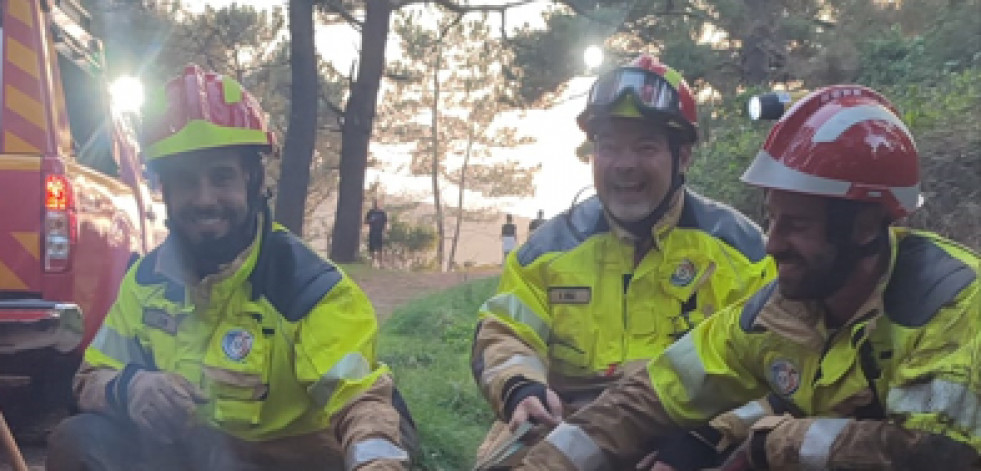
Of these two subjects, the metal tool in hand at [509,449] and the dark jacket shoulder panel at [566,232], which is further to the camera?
the dark jacket shoulder panel at [566,232]

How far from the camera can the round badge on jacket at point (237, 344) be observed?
11.6 feet

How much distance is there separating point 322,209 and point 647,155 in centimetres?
5871

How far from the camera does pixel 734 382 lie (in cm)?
305

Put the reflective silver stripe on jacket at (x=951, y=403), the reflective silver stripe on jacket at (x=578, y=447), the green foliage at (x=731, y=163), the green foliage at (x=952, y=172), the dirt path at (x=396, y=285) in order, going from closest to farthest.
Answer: the reflective silver stripe on jacket at (x=951, y=403)
the reflective silver stripe on jacket at (x=578, y=447)
the green foliage at (x=952, y=172)
the green foliage at (x=731, y=163)
the dirt path at (x=396, y=285)

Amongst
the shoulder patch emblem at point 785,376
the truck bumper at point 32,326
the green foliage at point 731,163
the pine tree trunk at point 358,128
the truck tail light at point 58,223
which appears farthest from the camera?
the pine tree trunk at point 358,128

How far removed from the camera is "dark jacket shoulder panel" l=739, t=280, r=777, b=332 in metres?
2.96

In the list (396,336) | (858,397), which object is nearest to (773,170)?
(858,397)

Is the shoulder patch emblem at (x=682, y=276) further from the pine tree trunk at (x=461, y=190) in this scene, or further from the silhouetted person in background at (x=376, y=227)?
the pine tree trunk at (x=461, y=190)

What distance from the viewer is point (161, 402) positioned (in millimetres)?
3455

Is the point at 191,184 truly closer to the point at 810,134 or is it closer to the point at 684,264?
the point at 684,264

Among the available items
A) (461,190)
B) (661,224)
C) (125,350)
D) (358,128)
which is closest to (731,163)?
(661,224)

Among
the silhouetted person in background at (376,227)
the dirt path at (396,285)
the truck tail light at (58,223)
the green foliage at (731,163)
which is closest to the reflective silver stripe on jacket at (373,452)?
the truck tail light at (58,223)

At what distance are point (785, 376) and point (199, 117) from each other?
1.77 meters

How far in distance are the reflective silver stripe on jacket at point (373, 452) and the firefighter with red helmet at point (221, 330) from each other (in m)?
0.29
